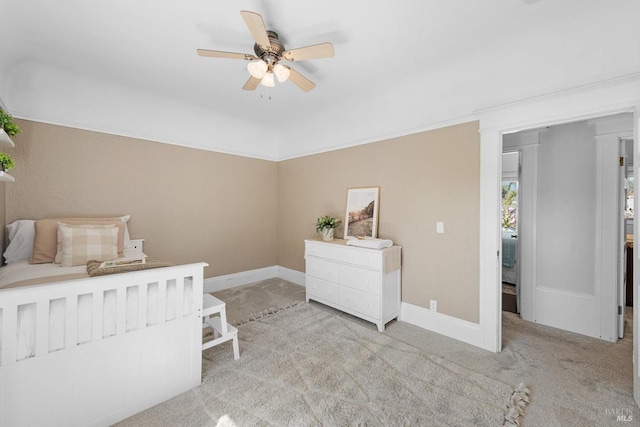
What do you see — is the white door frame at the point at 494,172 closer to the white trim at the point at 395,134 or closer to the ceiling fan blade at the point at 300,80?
the white trim at the point at 395,134

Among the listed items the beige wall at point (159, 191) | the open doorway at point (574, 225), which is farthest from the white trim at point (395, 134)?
the beige wall at point (159, 191)

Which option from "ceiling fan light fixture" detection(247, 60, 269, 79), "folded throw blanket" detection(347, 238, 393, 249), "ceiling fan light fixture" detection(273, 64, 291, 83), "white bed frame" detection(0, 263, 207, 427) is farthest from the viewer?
"folded throw blanket" detection(347, 238, 393, 249)

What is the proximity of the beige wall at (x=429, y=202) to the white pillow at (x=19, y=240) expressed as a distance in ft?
10.7

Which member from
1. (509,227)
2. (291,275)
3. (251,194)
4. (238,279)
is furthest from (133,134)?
(509,227)

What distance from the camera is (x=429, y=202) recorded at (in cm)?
274

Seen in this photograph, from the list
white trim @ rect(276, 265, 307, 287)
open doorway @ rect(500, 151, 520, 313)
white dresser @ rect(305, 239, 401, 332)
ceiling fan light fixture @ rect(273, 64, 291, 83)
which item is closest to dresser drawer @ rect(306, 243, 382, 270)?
white dresser @ rect(305, 239, 401, 332)

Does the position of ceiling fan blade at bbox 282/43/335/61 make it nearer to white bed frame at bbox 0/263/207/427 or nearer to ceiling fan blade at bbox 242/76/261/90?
ceiling fan blade at bbox 242/76/261/90

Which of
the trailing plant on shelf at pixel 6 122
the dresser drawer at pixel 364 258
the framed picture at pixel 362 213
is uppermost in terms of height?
the trailing plant on shelf at pixel 6 122

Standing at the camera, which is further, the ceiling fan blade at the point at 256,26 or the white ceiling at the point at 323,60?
the white ceiling at the point at 323,60

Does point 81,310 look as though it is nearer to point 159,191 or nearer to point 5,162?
point 5,162

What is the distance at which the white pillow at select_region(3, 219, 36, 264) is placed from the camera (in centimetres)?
241

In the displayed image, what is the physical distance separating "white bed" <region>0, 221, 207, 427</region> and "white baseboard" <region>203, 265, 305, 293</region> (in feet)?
6.83

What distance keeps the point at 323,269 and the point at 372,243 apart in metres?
0.79

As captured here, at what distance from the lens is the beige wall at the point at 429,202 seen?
246 centimetres
